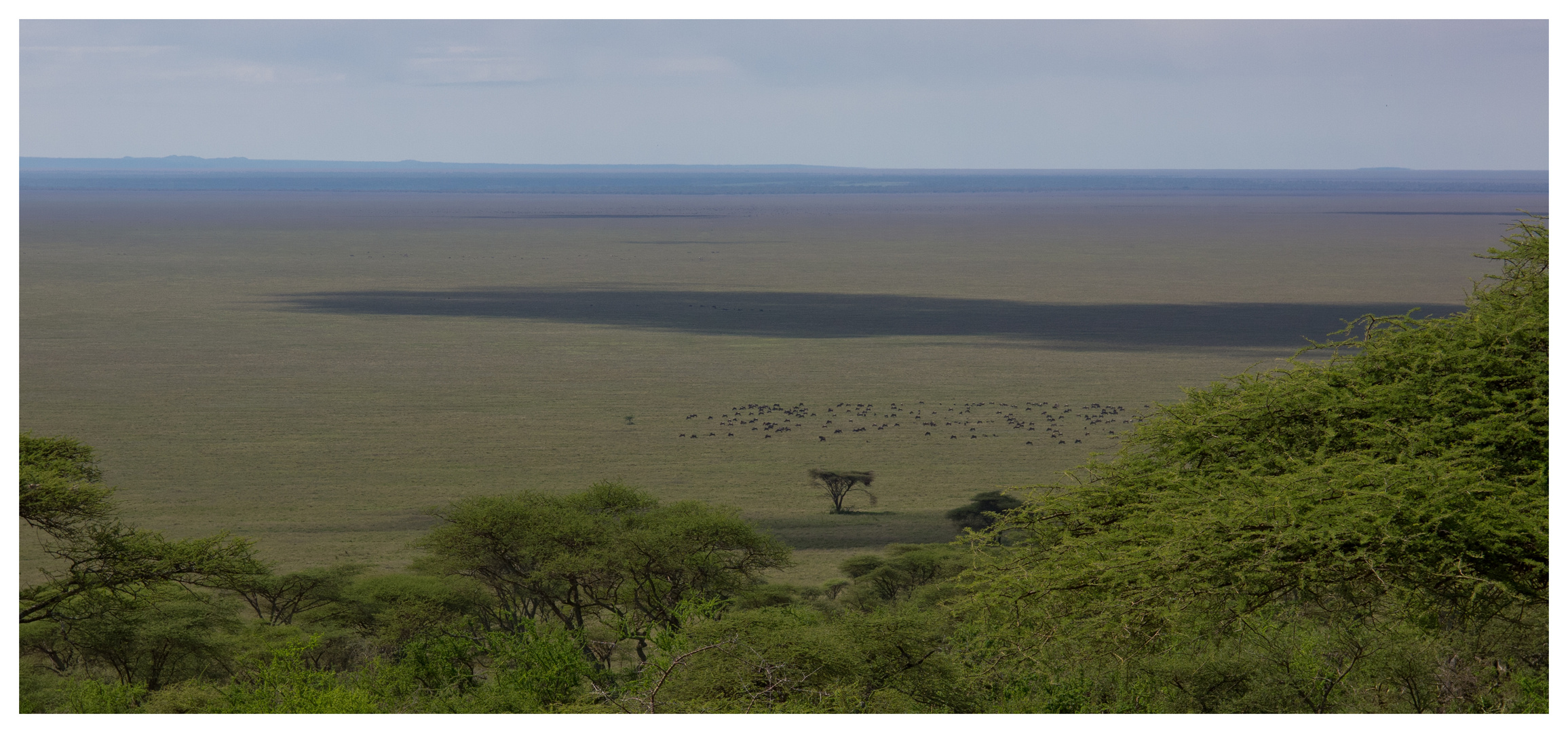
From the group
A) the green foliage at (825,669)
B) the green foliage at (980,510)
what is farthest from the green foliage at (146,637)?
the green foliage at (980,510)

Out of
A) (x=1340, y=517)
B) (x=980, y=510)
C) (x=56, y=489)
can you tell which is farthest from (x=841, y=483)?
(x=1340, y=517)

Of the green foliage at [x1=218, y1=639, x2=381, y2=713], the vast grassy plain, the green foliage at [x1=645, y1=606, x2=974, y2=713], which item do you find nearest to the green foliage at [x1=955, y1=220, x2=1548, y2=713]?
the green foliage at [x1=645, y1=606, x2=974, y2=713]

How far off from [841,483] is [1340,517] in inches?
1460

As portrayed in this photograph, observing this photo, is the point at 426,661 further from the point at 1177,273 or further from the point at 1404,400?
the point at 1177,273

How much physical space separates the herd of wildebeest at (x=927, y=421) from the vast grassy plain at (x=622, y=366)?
0.29 meters

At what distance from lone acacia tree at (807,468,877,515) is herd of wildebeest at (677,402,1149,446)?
9782 millimetres

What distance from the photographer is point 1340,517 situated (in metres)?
10.0

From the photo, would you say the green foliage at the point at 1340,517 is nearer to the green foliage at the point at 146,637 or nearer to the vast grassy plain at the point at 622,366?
the green foliage at the point at 146,637

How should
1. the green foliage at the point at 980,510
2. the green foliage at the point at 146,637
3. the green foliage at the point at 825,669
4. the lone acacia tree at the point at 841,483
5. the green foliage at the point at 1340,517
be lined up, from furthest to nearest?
the lone acacia tree at the point at 841,483, the green foliage at the point at 980,510, the green foliage at the point at 146,637, the green foliage at the point at 825,669, the green foliage at the point at 1340,517

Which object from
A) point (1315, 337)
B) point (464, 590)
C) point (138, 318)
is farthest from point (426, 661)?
point (138, 318)

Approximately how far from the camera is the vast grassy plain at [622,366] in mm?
48688

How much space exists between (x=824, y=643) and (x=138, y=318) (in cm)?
10355

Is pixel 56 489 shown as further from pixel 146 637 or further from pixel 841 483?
pixel 841 483

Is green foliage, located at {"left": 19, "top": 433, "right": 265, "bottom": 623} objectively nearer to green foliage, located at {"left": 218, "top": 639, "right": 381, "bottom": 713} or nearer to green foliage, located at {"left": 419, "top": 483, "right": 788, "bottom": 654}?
green foliage, located at {"left": 218, "top": 639, "right": 381, "bottom": 713}
